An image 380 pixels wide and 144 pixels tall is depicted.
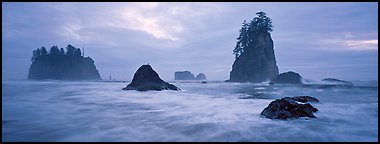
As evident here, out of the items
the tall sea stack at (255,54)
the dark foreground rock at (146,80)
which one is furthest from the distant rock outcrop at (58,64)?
the dark foreground rock at (146,80)

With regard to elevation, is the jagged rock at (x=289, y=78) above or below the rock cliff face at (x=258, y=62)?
below

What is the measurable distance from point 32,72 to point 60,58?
1764 centimetres

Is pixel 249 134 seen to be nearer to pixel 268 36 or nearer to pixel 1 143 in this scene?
pixel 1 143

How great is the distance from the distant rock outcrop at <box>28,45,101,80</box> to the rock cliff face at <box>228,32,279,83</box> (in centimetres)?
7823

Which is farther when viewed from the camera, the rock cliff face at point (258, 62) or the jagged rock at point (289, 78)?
the rock cliff face at point (258, 62)

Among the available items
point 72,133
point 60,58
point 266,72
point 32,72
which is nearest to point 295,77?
point 266,72

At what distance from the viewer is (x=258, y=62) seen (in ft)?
207

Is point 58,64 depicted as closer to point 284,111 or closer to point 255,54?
point 255,54

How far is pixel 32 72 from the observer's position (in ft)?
350

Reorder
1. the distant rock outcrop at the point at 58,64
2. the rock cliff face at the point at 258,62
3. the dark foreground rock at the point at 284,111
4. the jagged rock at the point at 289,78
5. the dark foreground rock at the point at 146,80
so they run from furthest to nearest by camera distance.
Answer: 1. the distant rock outcrop at the point at 58,64
2. the rock cliff face at the point at 258,62
3. the jagged rock at the point at 289,78
4. the dark foreground rock at the point at 146,80
5. the dark foreground rock at the point at 284,111

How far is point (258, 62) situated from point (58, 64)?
89.4m

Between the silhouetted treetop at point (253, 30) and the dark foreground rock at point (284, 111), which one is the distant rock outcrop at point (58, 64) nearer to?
the silhouetted treetop at point (253, 30)

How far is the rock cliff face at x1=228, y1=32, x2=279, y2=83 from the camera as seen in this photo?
62.8m

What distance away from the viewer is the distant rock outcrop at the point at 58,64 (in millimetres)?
101625
